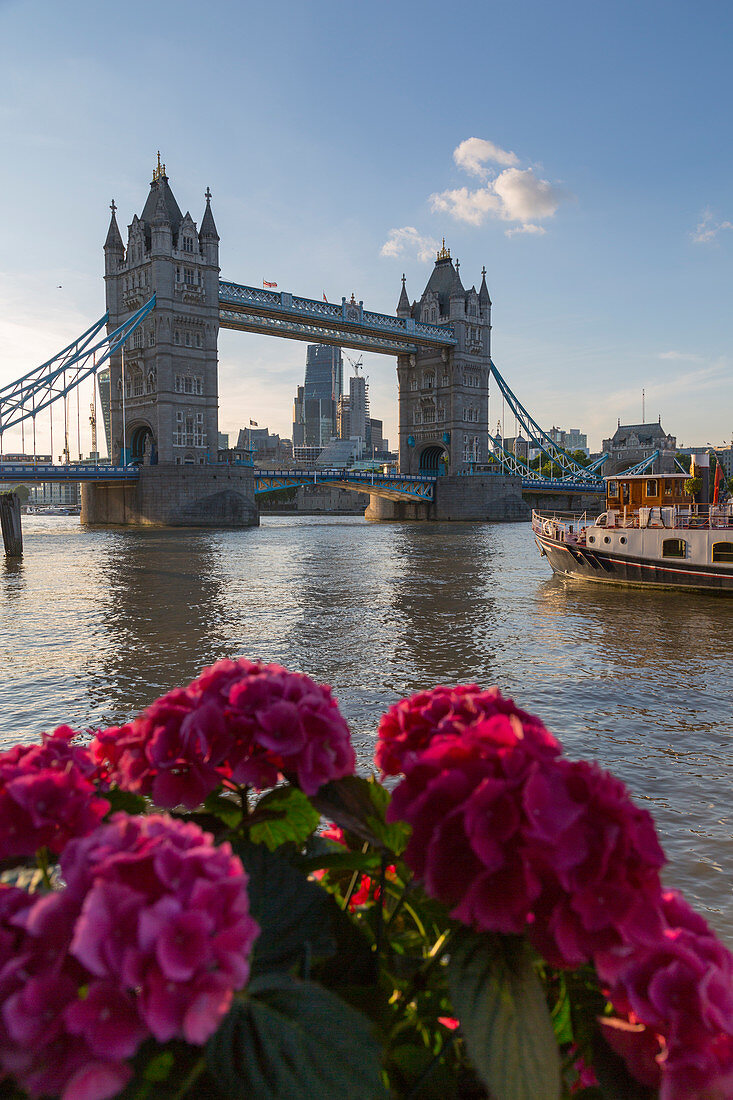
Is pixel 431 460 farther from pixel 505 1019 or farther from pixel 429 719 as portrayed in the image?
pixel 505 1019

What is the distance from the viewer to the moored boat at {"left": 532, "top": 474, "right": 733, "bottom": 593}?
1842 cm

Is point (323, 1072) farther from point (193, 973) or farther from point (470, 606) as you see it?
point (470, 606)

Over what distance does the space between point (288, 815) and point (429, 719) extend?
36 centimetres

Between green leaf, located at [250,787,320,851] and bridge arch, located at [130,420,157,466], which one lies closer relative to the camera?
green leaf, located at [250,787,320,851]

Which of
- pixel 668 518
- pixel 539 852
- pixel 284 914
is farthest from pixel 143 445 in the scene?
pixel 539 852

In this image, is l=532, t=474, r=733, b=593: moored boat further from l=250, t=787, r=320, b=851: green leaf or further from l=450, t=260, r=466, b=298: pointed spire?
l=450, t=260, r=466, b=298: pointed spire

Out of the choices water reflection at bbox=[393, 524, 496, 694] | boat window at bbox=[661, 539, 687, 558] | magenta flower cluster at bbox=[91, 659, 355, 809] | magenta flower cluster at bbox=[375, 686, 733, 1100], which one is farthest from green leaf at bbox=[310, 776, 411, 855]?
boat window at bbox=[661, 539, 687, 558]

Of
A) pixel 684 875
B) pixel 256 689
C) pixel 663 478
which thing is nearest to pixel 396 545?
pixel 663 478

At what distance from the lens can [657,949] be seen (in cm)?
106

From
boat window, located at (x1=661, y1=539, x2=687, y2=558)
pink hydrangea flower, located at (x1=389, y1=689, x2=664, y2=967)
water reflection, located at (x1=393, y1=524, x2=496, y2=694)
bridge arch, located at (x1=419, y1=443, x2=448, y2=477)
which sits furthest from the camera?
bridge arch, located at (x1=419, y1=443, x2=448, y2=477)

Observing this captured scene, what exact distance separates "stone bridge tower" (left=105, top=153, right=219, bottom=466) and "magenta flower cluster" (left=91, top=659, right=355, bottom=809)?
173ft

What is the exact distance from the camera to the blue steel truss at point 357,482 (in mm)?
54156

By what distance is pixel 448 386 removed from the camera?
70.7m

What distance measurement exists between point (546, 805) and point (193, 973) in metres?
0.55
